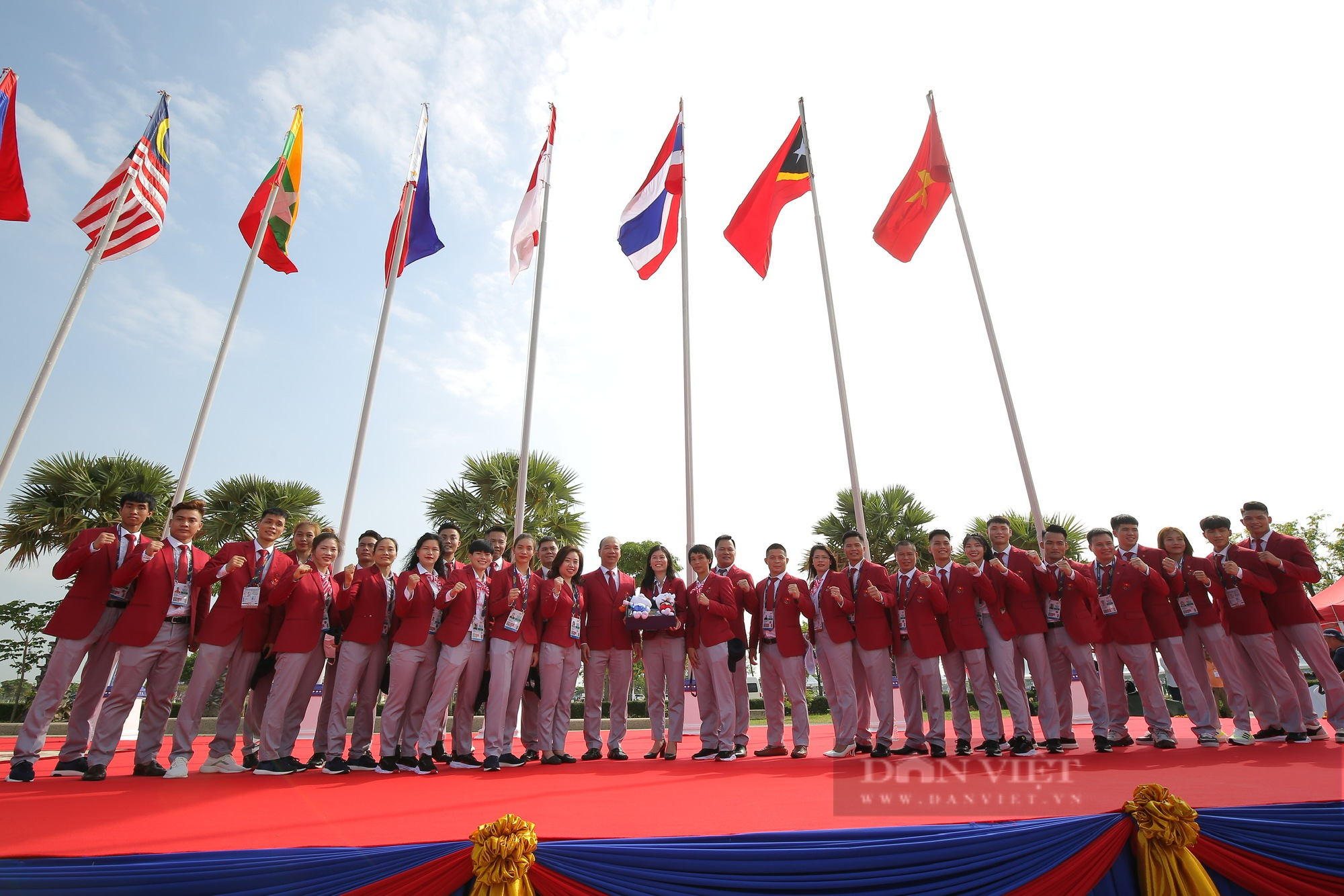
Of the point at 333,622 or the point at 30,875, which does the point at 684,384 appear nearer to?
the point at 333,622

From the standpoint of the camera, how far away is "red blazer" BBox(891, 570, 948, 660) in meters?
6.18

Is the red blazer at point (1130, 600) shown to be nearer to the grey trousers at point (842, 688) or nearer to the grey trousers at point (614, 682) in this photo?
the grey trousers at point (842, 688)

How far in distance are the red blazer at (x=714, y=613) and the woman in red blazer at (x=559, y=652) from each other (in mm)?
1118

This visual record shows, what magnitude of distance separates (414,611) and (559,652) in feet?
4.45

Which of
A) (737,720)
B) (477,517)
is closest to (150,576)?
(737,720)

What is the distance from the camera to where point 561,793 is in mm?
4195

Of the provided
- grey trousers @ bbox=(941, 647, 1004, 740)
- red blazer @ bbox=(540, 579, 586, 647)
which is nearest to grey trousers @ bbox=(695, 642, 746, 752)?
red blazer @ bbox=(540, 579, 586, 647)

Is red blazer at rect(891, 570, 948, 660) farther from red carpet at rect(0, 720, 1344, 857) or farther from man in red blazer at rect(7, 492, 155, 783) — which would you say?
man in red blazer at rect(7, 492, 155, 783)

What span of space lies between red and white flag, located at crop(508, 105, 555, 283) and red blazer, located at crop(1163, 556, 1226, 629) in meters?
9.45

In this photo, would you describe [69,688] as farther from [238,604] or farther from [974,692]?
[974,692]

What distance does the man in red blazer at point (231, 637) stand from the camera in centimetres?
539

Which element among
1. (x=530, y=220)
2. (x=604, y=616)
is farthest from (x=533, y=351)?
(x=604, y=616)

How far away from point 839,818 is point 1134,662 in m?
4.82

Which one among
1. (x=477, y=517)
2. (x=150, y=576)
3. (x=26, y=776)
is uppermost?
(x=477, y=517)
